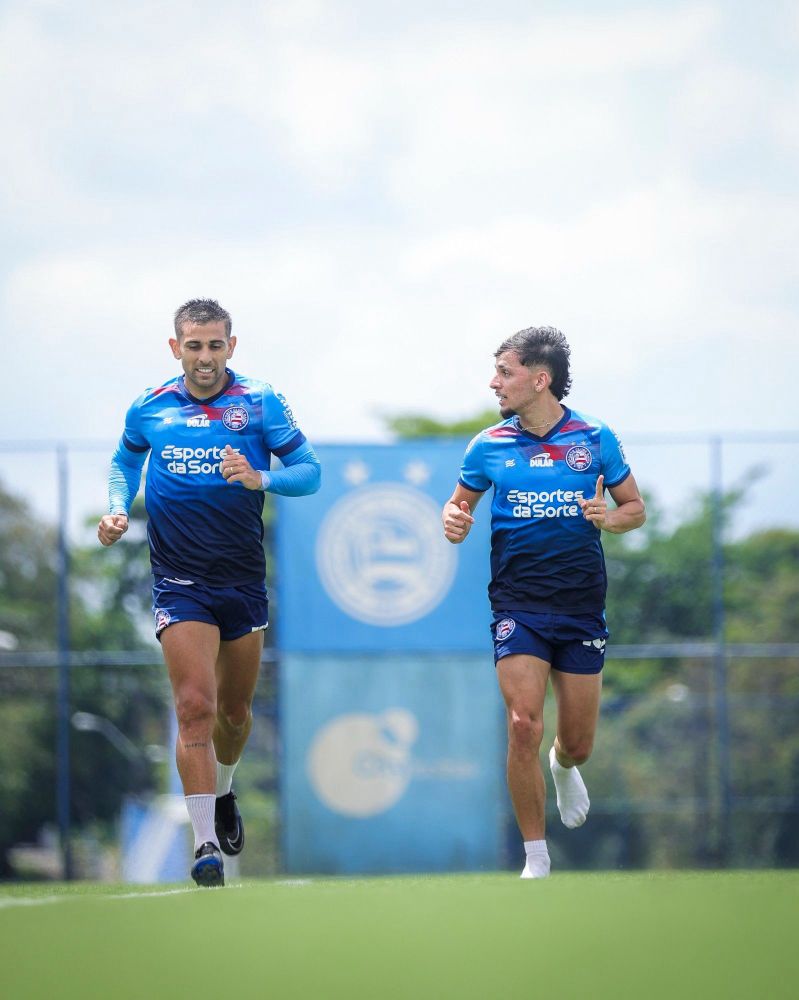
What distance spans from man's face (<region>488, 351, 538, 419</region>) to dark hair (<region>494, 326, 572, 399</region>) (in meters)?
0.03

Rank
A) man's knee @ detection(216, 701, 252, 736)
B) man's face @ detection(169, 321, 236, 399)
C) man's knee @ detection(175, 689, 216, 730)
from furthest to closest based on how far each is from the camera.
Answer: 1. man's knee @ detection(216, 701, 252, 736)
2. man's face @ detection(169, 321, 236, 399)
3. man's knee @ detection(175, 689, 216, 730)

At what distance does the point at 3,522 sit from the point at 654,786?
8465 millimetres

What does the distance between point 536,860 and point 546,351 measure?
2.07 metres

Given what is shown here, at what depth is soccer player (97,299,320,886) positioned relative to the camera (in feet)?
20.9

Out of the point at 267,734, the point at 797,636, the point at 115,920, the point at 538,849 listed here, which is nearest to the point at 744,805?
the point at 797,636

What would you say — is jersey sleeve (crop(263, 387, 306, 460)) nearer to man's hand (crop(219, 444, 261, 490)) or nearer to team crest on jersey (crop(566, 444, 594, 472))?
man's hand (crop(219, 444, 261, 490))

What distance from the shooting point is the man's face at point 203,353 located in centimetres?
659

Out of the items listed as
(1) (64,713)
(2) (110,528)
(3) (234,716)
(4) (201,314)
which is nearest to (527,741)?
(3) (234,716)

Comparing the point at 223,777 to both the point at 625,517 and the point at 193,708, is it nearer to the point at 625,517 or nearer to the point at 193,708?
the point at 193,708

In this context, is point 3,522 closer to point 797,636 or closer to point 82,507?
point 82,507

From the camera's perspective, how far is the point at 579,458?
681 cm

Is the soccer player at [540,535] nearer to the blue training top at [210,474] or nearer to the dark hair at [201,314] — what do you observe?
the blue training top at [210,474]

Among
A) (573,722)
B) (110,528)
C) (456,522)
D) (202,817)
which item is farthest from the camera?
(573,722)

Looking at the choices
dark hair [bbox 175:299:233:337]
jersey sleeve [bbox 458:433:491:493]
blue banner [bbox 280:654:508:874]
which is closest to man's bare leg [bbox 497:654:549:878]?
jersey sleeve [bbox 458:433:491:493]
